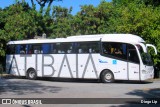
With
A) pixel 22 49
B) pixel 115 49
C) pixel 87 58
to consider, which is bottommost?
pixel 87 58

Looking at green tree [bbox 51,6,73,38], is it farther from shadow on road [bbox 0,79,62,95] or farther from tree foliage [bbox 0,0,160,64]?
shadow on road [bbox 0,79,62,95]

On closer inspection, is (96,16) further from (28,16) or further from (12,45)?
(12,45)

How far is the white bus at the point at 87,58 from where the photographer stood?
24.0 metres

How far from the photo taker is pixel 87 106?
12.7 meters

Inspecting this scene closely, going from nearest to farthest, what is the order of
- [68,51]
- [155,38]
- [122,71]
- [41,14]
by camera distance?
[122,71], [68,51], [155,38], [41,14]

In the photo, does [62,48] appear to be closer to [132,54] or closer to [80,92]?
[132,54]

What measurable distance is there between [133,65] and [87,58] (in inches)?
121

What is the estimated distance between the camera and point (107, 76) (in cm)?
2491

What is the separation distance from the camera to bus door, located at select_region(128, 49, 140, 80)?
23.8m

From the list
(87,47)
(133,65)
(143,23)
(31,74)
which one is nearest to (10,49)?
(31,74)

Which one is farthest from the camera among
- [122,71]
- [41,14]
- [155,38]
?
[41,14]

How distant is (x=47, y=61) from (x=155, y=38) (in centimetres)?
789

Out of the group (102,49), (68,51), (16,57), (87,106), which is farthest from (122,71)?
(87,106)

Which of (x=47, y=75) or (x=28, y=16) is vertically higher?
(x=28, y=16)
